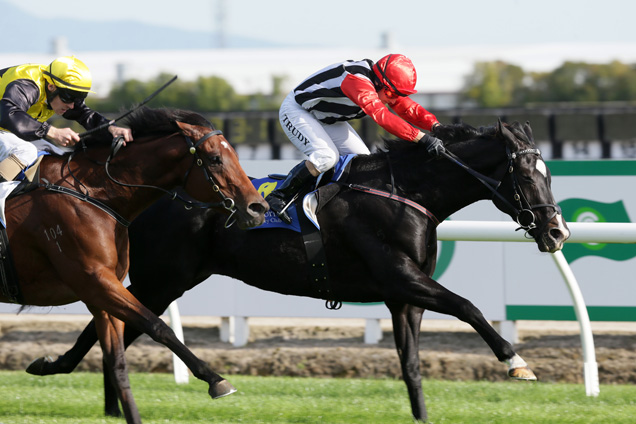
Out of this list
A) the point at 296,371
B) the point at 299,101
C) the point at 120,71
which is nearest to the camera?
the point at 299,101

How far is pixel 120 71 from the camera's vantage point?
→ 4988cm

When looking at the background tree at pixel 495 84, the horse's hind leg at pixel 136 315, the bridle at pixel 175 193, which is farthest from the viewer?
the background tree at pixel 495 84

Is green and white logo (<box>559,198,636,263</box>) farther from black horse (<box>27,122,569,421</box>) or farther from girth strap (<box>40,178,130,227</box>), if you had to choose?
girth strap (<box>40,178,130,227</box>)

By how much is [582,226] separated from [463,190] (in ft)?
3.32

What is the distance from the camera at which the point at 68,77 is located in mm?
4621

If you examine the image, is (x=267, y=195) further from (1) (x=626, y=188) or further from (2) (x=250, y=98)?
(2) (x=250, y=98)

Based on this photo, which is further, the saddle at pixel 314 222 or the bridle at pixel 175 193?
the saddle at pixel 314 222

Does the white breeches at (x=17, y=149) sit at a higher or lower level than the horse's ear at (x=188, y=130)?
lower

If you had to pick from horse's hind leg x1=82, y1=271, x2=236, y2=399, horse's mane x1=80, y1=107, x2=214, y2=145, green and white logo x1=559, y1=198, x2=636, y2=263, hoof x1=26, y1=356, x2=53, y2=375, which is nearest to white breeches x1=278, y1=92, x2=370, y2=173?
horse's mane x1=80, y1=107, x2=214, y2=145

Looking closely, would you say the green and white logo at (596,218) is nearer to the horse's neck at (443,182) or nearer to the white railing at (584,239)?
the white railing at (584,239)

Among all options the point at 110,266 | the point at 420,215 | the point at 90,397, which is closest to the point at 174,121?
the point at 110,266

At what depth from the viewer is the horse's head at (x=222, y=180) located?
14.2 feet

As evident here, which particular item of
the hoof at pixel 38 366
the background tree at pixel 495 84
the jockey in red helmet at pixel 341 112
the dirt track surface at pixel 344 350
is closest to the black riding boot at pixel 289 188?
the jockey in red helmet at pixel 341 112

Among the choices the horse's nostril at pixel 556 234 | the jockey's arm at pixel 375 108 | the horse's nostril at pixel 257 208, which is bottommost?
the horse's nostril at pixel 556 234
